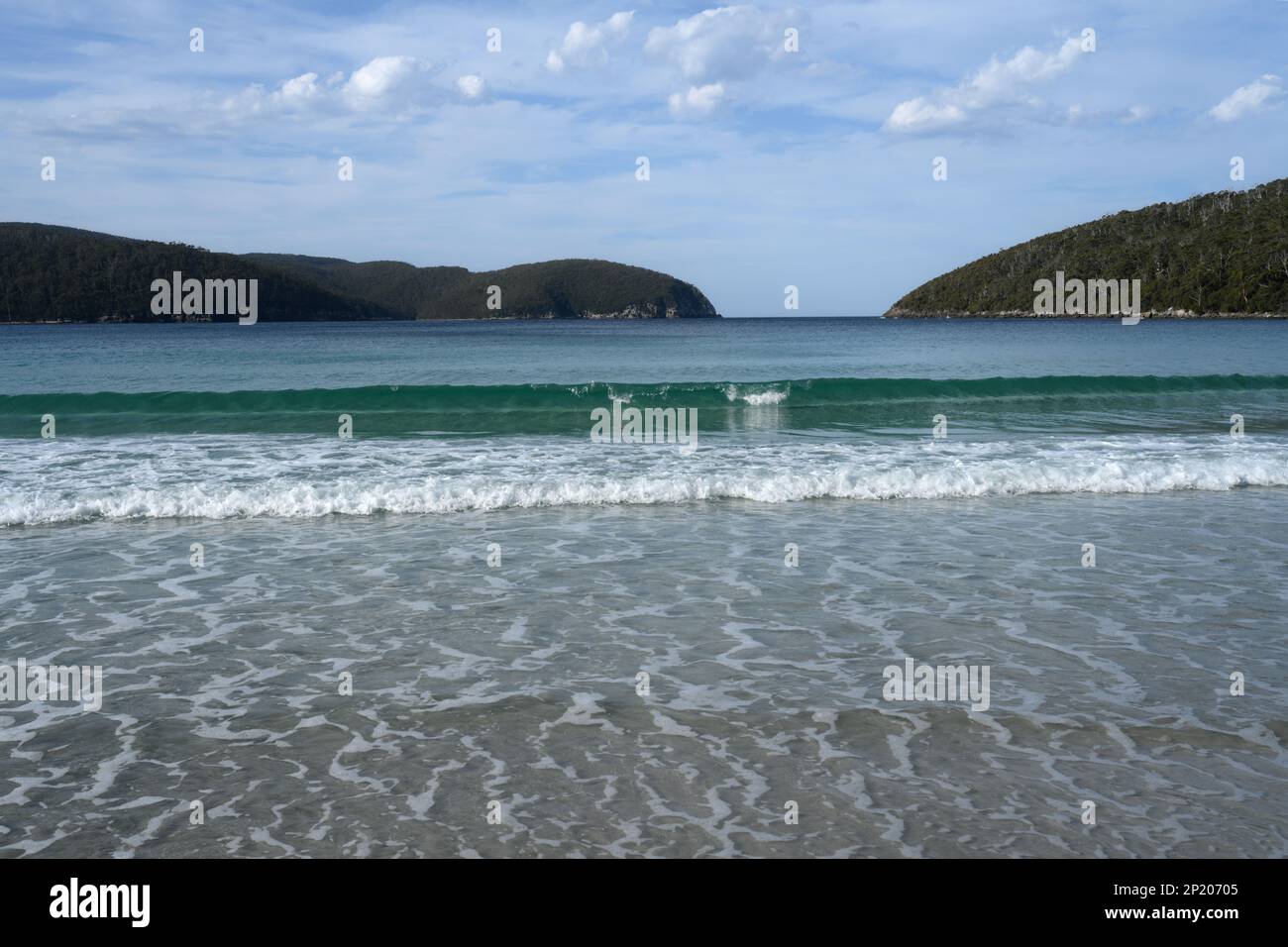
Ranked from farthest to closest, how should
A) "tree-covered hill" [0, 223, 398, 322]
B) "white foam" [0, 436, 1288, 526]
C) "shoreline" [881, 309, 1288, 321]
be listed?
"tree-covered hill" [0, 223, 398, 322] < "shoreline" [881, 309, 1288, 321] < "white foam" [0, 436, 1288, 526]

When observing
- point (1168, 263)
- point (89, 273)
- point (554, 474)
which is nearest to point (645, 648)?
point (554, 474)

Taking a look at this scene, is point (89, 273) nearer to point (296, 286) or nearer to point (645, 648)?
point (296, 286)

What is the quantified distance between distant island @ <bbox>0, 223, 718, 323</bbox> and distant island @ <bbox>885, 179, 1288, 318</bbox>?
60.3 meters

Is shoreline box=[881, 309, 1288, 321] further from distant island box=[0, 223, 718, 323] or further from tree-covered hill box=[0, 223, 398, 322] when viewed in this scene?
tree-covered hill box=[0, 223, 398, 322]

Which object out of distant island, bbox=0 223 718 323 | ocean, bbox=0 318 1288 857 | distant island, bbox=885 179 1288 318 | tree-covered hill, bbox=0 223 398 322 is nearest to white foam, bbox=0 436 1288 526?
ocean, bbox=0 318 1288 857

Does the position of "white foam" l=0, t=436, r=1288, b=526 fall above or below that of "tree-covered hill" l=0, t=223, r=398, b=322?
below

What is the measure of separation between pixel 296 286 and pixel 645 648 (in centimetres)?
16030

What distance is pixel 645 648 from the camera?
22.6ft


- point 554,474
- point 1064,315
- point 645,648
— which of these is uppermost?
point 1064,315

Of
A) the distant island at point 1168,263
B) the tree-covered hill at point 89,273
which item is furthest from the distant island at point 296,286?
the distant island at point 1168,263

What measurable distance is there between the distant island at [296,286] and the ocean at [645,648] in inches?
4406

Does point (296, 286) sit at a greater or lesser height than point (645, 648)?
greater

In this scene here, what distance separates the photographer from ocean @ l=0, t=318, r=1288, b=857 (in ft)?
14.5
